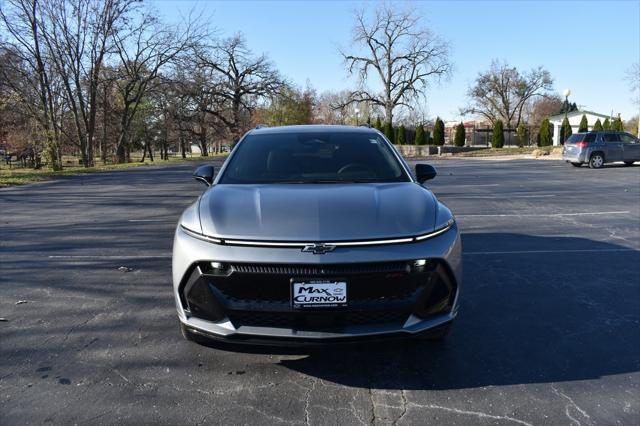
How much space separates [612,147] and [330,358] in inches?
962

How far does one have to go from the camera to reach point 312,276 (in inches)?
95.3

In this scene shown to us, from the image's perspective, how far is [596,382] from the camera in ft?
9.10

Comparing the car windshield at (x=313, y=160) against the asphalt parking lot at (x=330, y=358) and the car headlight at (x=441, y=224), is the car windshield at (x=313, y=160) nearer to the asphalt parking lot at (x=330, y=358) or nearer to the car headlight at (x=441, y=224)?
the car headlight at (x=441, y=224)

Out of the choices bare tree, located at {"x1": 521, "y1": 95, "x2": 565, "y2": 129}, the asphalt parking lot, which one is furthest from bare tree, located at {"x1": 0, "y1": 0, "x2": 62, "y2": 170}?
bare tree, located at {"x1": 521, "y1": 95, "x2": 565, "y2": 129}

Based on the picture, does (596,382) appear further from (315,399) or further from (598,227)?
(598,227)

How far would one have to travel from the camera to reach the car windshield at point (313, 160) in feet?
12.0

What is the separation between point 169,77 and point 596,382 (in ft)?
→ 122

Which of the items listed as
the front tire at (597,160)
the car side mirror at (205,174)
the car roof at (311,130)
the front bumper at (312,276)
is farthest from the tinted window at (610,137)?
the front bumper at (312,276)

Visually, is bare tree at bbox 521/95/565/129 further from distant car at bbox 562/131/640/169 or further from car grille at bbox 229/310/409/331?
car grille at bbox 229/310/409/331

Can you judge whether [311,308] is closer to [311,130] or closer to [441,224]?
[441,224]

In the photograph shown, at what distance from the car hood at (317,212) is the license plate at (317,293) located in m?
0.24

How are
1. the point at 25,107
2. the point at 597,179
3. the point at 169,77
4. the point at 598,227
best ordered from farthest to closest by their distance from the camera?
the point at 169,77, the point at 25,107, the point at 597,179, the point at 598,227

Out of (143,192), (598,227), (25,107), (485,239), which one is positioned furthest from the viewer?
(25,107)

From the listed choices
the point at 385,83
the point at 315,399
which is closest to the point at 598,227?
the point at 315,399
